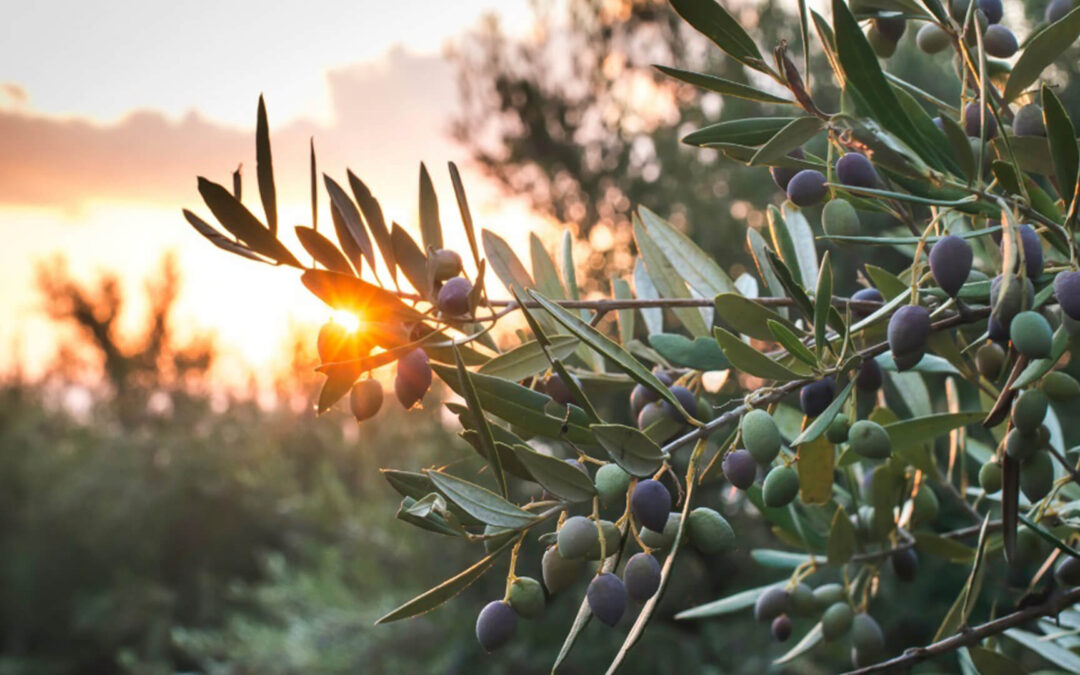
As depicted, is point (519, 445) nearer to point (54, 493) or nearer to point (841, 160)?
point (841, 160)

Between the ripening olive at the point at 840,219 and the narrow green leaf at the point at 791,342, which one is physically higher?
the ripening olive at the point at 840,219

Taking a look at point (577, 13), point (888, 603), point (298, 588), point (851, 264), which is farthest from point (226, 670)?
point (577, 13)

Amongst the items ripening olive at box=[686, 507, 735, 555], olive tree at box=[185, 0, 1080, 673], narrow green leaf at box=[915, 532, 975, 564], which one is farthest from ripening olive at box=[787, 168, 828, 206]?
narrow green leaf at box=[915, 532, 975, 564]

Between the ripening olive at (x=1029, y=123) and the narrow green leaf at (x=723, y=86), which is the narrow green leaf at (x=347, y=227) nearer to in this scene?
the narrow green leaf at (x=723, y=86)

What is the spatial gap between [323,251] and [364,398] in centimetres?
5

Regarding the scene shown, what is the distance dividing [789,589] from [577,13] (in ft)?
16.3

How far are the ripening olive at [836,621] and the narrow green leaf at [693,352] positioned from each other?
147mm

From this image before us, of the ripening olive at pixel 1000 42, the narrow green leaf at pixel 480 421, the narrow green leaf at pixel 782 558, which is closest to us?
the narrow green leaf at pixel 480 421

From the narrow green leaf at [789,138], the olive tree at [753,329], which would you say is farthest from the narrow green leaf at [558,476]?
the narrow green leaf at [789,138]

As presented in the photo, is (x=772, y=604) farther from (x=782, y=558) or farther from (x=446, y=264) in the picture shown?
(x=446, y=264)

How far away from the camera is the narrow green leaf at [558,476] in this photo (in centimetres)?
24

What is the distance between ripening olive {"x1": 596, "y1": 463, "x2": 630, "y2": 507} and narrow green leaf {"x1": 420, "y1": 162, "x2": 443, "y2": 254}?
0.33 feet

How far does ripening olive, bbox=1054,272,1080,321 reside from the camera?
0.23 meters

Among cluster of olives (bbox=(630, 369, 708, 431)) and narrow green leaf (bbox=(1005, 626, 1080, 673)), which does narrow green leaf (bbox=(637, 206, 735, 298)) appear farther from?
narrow green leaf (bbox=(1005, 626, 1080, 673))
